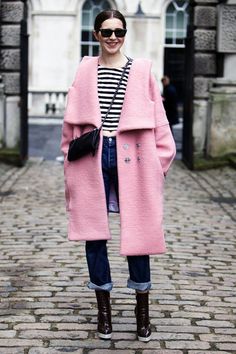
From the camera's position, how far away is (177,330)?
4.92 meters

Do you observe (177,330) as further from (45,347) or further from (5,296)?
(5,296)

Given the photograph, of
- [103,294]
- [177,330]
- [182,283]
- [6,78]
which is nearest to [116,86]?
[103,294]

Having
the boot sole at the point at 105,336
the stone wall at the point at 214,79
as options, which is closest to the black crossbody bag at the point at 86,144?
the boot sole at the point at 105,336

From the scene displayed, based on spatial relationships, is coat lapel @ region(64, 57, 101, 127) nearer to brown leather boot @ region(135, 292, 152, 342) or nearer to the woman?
the woman

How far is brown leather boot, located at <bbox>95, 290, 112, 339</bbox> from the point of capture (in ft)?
15.6

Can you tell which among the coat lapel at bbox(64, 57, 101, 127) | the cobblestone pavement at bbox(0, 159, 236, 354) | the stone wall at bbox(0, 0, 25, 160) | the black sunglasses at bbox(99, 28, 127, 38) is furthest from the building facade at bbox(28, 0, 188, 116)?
the black sunglasses at bbox(99, 28, 127, 38)

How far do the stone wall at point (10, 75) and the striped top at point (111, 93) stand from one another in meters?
9.15

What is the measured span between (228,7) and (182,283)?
8506 millimetres

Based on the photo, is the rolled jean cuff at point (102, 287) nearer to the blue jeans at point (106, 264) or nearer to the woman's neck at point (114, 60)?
the blue jeans at point (106, 264)

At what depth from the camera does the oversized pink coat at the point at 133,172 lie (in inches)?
182

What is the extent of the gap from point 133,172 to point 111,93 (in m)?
0.48

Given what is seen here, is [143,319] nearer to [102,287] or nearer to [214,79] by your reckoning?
[102,287]

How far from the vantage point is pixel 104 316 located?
4.77m

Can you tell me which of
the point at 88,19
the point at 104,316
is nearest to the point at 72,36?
the point at 88,19
